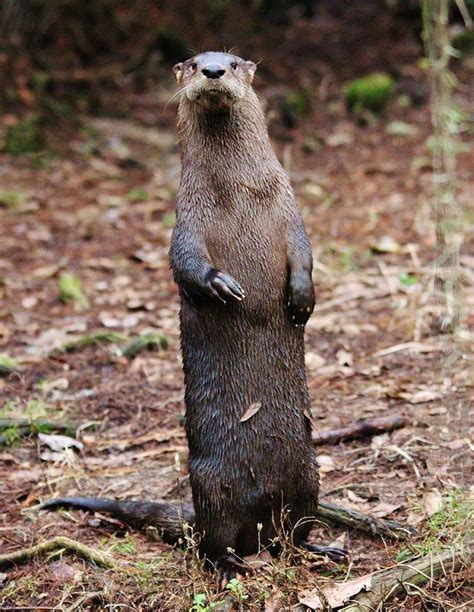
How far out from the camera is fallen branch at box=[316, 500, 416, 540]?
150 inches

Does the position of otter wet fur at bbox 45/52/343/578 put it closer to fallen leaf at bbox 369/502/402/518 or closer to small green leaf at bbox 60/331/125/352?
fallen leaf at bbox 369/502/402/518

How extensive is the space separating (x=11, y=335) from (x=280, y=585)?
3680 mm

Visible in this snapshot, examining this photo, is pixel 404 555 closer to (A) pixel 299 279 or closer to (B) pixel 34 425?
(A) pixel 299 279

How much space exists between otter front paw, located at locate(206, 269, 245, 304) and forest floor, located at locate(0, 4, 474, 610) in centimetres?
73

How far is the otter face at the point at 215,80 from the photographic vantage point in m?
3.41

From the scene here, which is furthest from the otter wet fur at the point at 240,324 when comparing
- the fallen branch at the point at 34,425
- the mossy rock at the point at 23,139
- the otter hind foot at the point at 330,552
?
the mossy rock at the point at 23,139

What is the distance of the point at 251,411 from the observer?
3.55 meters

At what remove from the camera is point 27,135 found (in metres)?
10.4

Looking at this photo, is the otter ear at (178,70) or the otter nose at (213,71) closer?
the otter nose at (213,71)

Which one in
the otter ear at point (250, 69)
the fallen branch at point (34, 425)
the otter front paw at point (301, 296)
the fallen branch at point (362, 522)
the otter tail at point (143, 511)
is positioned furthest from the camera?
the fallen branch at point (34, 425)

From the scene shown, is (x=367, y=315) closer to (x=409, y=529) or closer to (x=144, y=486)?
(x=144, y=486)

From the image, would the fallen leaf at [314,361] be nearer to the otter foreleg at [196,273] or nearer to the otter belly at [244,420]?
the otter belly at [244,420]

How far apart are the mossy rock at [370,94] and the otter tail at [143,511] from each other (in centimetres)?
734

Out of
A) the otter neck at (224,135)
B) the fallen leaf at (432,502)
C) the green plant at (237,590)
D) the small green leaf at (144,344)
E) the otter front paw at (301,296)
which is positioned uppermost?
the otter neck at (224,135)
